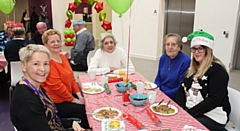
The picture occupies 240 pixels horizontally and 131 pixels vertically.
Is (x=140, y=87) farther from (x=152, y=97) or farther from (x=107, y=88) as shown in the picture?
(x=107, y=88)

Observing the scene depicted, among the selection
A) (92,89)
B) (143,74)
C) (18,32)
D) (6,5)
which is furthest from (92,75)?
(6,5)

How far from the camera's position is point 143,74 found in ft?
17.7

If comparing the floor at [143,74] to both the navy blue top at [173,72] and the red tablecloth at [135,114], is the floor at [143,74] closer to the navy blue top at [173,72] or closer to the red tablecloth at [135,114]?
the red tablecloth at [135,114]

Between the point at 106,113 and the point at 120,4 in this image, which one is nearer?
the point at 106,113

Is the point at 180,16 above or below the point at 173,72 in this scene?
above

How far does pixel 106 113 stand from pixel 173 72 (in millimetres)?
1254

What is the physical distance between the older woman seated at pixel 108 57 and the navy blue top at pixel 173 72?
17.5 inches

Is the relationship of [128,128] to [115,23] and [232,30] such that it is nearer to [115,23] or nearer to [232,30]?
[232,30]

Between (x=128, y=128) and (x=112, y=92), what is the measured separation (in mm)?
726

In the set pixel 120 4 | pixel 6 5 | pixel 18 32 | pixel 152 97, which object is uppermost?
pixel 6 5

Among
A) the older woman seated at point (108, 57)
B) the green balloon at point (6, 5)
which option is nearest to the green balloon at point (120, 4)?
the older woman seated at point (108, 57)

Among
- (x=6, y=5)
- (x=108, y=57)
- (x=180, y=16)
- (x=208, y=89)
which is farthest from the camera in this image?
(x=180, y=16)

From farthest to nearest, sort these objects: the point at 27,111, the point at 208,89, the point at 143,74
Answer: the point at 143,74
the point at 208,89
the point at 27,111

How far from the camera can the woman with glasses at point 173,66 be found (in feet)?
8.96
